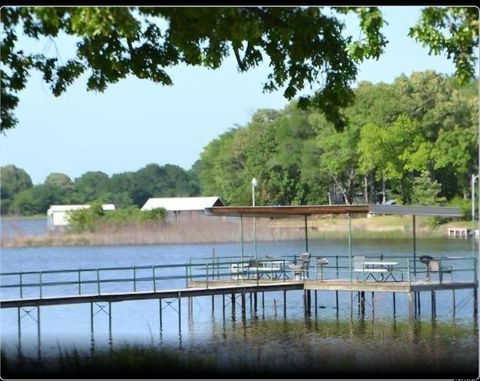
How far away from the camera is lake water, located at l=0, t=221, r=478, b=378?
14.3 meters

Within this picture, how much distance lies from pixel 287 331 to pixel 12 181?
709cm

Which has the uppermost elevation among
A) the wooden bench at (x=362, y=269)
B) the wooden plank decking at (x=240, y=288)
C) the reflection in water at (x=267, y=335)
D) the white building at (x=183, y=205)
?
the white building at (x=183, y=205)

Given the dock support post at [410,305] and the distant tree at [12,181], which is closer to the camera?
the distant tree at [12,181]

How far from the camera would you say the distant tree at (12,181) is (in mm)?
15164

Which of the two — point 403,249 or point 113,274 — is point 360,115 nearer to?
point 403,249

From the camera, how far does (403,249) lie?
90.6 feet

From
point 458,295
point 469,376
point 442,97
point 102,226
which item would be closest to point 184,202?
point 102,226

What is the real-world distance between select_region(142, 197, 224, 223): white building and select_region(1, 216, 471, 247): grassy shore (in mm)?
452

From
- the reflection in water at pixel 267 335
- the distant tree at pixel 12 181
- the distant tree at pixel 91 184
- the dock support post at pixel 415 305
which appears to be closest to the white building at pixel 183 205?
the distant tree at pixel 91 184

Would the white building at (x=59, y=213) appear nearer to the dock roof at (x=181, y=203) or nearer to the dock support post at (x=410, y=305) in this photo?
the dock roof at (x=181, y=203)

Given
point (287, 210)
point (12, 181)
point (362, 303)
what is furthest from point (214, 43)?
point (362, 303)

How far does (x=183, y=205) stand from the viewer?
1877 cm

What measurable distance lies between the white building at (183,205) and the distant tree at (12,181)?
2543 millimetres

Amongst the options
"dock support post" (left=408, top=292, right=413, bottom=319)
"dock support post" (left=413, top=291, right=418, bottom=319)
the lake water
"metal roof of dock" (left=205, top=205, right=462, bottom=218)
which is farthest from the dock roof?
"dock support post" (left=413, top=291, right=418, bottom=319)
